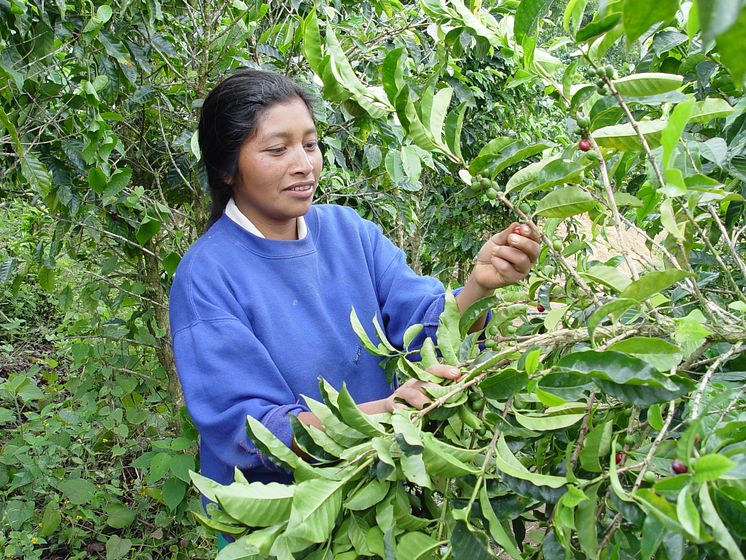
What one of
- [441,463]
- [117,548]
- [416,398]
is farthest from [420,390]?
[117,548]

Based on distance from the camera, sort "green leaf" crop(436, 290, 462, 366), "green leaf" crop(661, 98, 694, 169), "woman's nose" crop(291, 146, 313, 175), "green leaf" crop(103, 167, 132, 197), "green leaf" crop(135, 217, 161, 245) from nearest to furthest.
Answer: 1. "green leaf" crop(661, 98, 694, 169)
2. "green leaf" crop(436, 290, 462, 366)
3. "woman's nose" crop(291, 146, 313, 175)
4. "green leaf" crop(103, 167, 132, 197)
5. "green leaf" crop(135, 217, 161, 245)

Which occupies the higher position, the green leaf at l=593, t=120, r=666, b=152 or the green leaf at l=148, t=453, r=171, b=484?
the green leaf at l=593, t=120, r=666, b=152

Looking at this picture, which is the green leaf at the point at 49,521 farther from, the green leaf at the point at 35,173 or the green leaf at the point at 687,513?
the green leaf at the point at 687,513

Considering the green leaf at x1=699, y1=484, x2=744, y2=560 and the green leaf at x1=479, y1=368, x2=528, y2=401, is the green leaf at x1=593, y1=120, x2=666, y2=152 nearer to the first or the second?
the green leaf at x1=479, y1=368, x2=528, y2=401

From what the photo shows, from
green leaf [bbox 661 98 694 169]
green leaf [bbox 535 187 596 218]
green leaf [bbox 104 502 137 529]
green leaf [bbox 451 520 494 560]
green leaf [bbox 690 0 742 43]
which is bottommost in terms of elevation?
green leaf [bbox 104 502 137 529]

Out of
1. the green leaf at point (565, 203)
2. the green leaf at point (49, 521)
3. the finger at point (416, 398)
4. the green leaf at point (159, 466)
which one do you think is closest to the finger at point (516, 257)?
the green leaf at point (565, 203)

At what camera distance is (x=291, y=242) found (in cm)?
150

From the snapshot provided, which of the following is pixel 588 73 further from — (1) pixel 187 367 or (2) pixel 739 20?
(1) pixel 187 367

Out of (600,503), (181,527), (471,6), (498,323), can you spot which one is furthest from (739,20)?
(181,527)

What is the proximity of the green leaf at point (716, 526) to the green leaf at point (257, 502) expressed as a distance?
411mm

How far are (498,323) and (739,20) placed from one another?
769 mm

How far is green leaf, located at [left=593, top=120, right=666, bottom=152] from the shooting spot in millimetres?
879

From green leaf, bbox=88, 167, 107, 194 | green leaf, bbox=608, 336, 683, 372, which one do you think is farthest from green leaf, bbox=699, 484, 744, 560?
green leaf, bbox=88, 167, 107, 194

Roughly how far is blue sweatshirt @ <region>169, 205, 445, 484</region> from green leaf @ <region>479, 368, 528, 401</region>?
1.31ft
